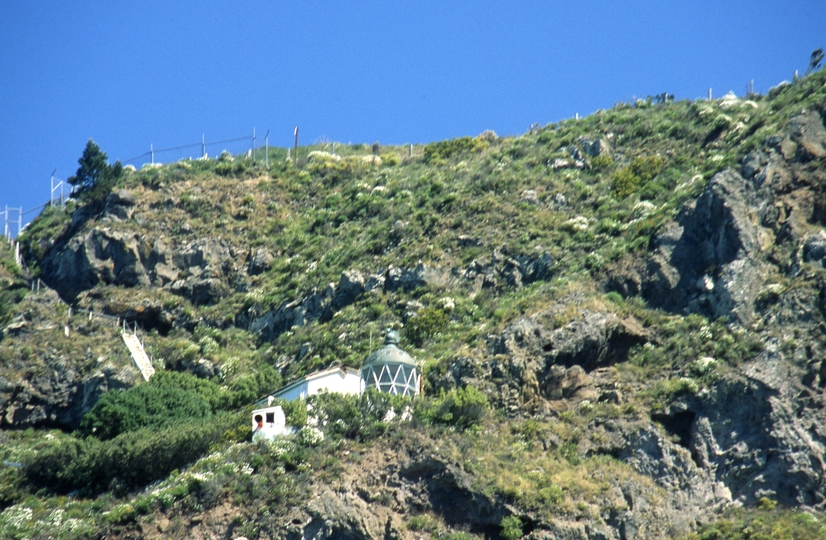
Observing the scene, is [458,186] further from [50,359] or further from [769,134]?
[50,359]

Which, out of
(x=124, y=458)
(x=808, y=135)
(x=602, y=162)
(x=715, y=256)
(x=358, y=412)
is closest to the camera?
(x=358, y=412)

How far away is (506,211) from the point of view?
7094 cm

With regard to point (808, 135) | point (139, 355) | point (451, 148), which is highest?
point (451, 148)

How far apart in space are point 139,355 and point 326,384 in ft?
47.5

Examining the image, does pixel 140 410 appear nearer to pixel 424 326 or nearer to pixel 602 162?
pixel 424 326

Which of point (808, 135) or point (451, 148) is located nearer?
point (808, 135)

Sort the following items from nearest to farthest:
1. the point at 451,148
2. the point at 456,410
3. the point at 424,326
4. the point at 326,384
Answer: the point at 456,410 → the point at 326,384 → the point at 424,326 → the point at 451,148

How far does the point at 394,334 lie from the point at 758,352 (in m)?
16.3

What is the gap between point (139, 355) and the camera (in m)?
64.1

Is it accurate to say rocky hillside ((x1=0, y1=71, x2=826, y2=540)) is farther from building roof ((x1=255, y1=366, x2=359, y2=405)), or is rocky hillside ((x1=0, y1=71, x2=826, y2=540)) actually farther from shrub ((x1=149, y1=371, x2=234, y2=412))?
building roof ((x1=255, y1=366, x2=359, y2=405))

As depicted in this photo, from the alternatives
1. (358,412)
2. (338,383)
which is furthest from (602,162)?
(358,412)

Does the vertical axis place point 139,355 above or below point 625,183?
below

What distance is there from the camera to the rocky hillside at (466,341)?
48.2m

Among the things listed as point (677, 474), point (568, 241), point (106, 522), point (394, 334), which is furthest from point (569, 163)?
point (106, 522)
